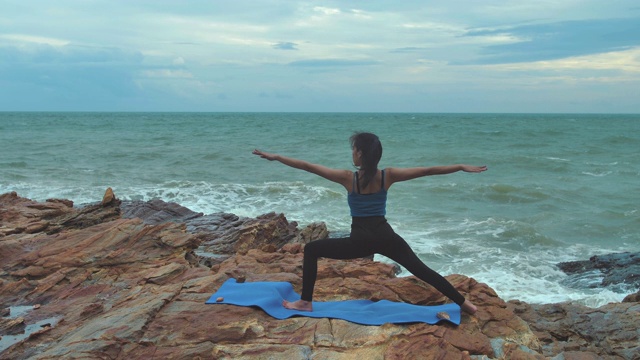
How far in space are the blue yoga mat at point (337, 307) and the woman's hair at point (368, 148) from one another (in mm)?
1349

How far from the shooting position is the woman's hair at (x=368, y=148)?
16.6 feet

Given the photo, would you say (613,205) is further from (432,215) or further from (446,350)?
(446,350)

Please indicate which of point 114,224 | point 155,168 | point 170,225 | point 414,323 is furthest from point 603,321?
point 155,168

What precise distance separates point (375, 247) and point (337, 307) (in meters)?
0.79

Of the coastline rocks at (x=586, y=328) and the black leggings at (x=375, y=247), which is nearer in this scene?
the black leggings at (x=375, y=247)

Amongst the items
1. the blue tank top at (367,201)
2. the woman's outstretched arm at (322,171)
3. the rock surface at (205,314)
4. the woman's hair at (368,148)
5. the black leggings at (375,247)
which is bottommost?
the rock surface at (205,314)

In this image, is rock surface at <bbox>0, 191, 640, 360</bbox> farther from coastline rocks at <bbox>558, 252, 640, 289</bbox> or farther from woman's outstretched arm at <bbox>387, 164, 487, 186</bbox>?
coastline rocks at <bbox>558, 252, 640, 289</bbox>

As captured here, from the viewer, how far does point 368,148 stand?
199 inches

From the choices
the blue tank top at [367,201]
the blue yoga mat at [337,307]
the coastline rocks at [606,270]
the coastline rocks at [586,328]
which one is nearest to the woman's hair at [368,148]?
the blue tank top at [367,201]

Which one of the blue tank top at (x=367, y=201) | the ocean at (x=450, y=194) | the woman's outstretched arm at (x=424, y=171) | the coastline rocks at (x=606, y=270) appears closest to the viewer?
the woman's outstretched arm at (x=424, y=171)

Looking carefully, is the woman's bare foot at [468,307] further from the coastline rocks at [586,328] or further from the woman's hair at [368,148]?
the woman's hair at [368,148]

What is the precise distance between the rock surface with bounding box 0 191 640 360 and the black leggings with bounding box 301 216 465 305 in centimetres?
47

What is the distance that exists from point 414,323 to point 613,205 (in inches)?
677

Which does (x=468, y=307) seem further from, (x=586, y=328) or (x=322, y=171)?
(x=586, y=328)
